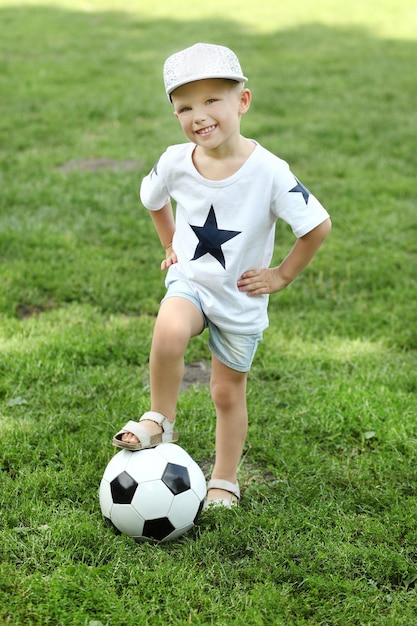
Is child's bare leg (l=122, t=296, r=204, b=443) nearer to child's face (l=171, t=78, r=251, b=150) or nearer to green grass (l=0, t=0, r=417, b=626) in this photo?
green grass (l=0, t=0, r=417, b=626)

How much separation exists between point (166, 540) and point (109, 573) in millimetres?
315

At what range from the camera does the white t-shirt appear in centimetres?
294

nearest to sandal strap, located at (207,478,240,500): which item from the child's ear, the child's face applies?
the child's face

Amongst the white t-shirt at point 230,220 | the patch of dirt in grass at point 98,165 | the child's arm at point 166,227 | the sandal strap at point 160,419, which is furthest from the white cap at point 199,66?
the patch of dirt in grass at point 98,165

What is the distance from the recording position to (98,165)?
7.68 m

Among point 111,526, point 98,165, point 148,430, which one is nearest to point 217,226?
point 148,430

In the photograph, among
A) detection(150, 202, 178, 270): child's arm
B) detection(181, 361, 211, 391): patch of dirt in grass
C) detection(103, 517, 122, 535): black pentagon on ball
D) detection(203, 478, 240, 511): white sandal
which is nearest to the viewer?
detection(103, 517, 122, 535): black pentagon on ball

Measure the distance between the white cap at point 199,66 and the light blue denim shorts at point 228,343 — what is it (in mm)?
771

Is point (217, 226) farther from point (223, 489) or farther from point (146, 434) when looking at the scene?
point (223, 489)

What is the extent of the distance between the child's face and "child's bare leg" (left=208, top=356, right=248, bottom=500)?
36.5 inches

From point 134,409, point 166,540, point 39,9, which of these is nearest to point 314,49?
point 39,9

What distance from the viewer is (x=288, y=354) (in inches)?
181

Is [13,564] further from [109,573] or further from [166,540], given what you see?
[166,540]

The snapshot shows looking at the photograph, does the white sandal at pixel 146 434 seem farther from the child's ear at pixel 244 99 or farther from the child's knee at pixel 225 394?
the child's ear at pixel 244 99
